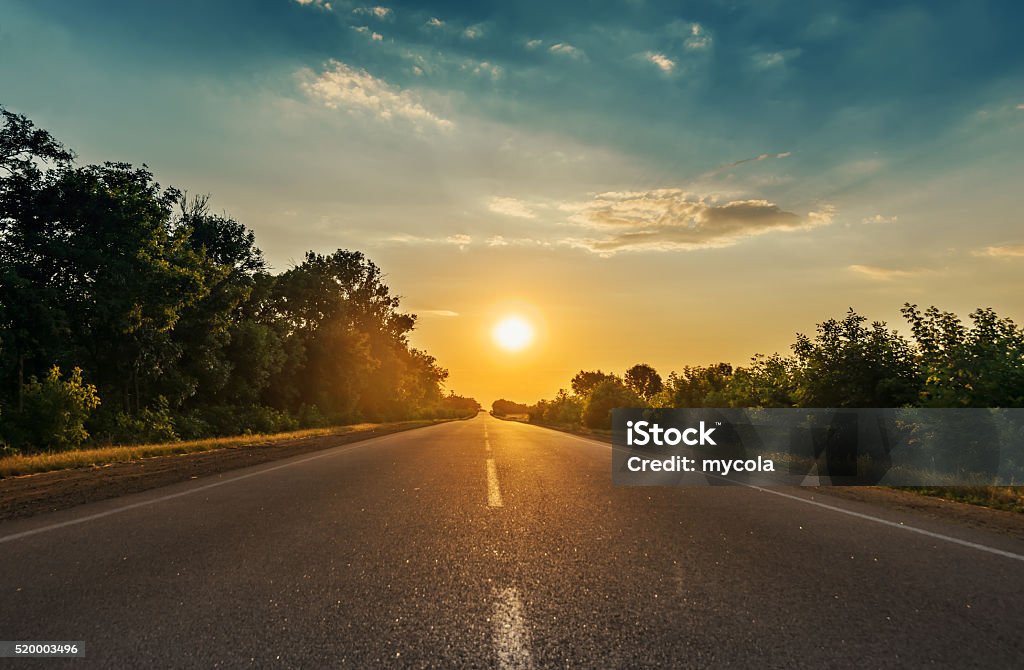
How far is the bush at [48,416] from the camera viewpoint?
56.9ft

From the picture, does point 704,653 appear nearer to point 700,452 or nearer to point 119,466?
point 119,466

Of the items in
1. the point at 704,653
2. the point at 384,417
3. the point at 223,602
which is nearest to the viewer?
the point at 704,653

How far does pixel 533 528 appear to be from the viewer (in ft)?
21.6

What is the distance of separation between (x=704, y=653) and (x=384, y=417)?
66.9m

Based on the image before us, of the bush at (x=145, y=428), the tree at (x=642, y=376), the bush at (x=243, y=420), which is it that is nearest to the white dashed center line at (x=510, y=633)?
the bush at (x=145, y=428)

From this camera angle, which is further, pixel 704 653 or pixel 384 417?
pixel 384 417

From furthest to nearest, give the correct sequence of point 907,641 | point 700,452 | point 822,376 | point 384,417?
1. point 384,417
2. point 700,452
3. point 822,376
4. point 907,641

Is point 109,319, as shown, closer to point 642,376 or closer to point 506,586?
point 506,586

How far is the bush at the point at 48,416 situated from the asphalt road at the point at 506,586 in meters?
12.5

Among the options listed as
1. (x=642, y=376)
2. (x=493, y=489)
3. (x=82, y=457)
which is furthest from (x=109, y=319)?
(x=642, y=376)

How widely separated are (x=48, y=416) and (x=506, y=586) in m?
18.7

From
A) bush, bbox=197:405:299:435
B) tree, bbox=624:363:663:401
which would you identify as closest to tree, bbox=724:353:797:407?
bush, bbox=197:405:299:435

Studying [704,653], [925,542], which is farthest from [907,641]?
[925,542]

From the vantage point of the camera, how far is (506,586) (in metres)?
4.38
